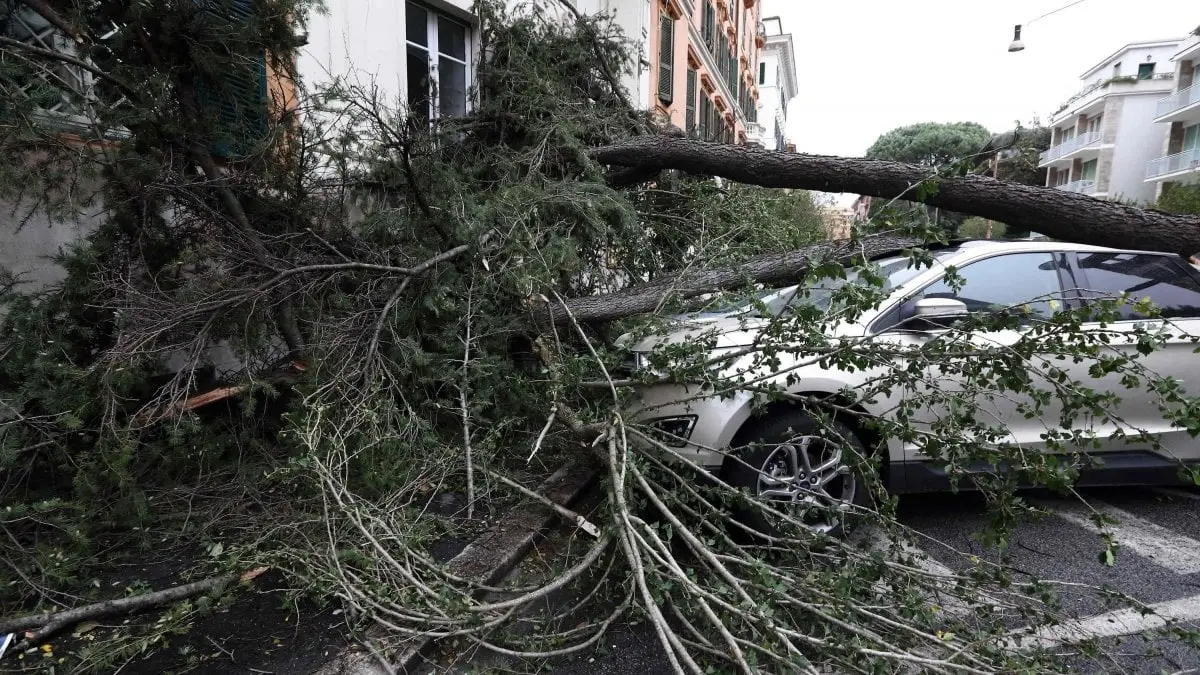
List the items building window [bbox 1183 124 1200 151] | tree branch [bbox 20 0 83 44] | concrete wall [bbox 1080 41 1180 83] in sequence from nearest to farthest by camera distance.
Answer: tree branch [bbox 20 0 83 44]
building window [bbox 1183 124 1200 151]
concrete wall [bbox 1080 41 1180 83]

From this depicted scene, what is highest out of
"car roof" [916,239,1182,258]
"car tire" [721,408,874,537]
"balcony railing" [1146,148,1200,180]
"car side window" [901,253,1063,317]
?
"balcony railing" [1146,148,1200,180]

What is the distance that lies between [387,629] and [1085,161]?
193 ft

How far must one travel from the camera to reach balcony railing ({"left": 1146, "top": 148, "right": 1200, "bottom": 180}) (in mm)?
33100

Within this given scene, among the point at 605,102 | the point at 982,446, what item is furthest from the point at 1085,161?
the point at 982,446

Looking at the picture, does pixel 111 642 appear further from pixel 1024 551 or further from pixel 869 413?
pixel 1024 551

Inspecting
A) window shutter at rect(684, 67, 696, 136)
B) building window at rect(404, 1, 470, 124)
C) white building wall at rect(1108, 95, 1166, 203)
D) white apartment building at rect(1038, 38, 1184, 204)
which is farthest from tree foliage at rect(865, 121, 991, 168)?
building window at rect(404, 1, 470, 124)

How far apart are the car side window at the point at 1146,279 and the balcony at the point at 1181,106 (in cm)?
4026

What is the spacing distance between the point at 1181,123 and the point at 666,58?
38831 mm

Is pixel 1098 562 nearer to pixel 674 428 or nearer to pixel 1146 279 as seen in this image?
pixel 1146 279

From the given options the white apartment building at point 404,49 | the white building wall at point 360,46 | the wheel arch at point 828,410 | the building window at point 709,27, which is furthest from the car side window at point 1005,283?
the building window at point 709,27

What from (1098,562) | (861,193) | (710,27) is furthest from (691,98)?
(1098,562)

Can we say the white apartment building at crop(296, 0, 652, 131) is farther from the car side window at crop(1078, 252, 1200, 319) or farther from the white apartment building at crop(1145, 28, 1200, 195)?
the white apartment building at crop(1145, 28, 1200, 195)

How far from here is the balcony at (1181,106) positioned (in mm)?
32250

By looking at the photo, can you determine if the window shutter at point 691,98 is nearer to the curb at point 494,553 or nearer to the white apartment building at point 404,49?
the white apartment building at point 404,49
